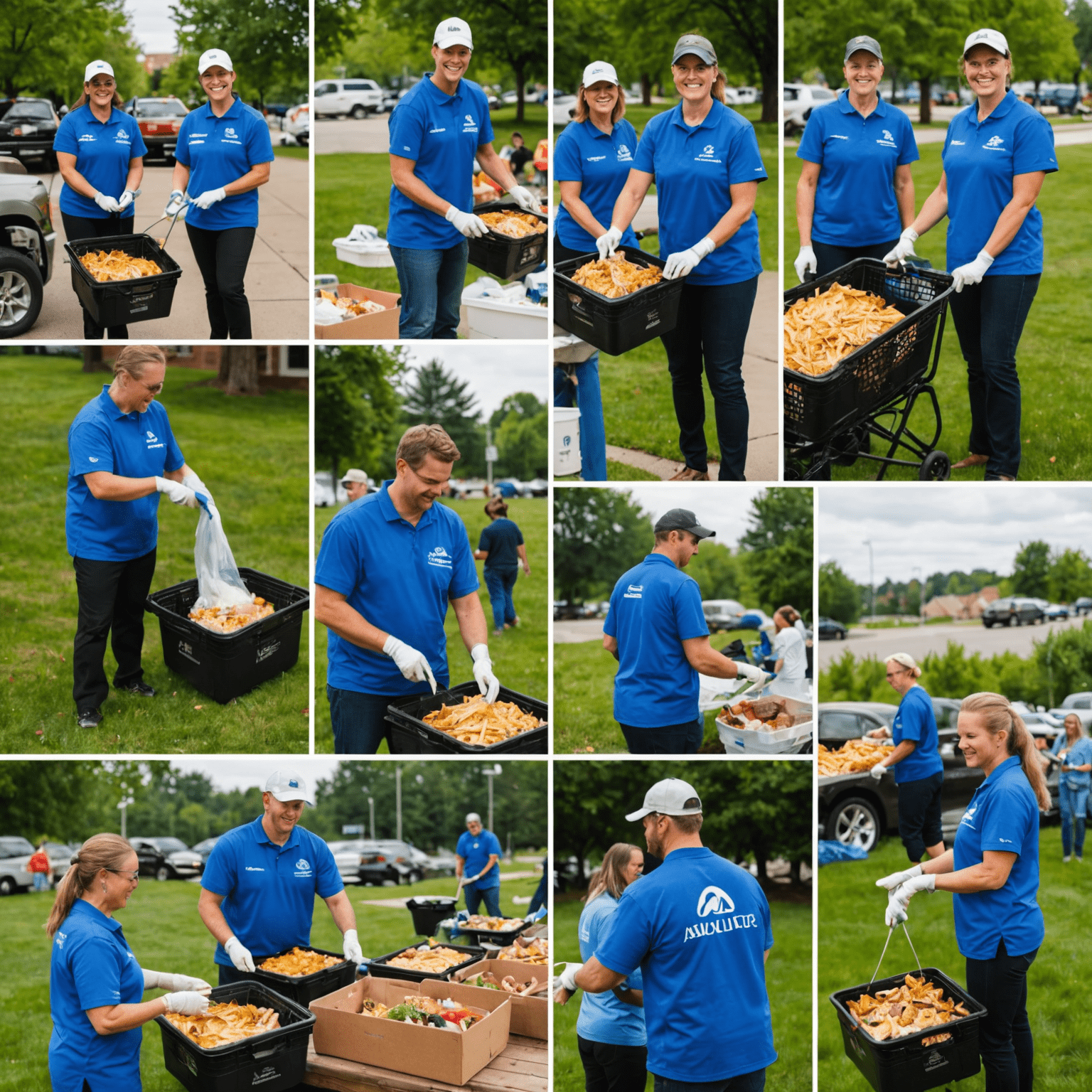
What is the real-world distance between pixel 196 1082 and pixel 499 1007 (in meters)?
1.29

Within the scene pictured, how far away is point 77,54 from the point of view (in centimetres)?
622

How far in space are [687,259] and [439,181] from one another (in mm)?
1363

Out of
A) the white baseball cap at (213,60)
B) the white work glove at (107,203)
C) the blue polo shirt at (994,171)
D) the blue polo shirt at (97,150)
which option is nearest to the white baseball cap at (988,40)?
the blue polo shirt at (994,171)

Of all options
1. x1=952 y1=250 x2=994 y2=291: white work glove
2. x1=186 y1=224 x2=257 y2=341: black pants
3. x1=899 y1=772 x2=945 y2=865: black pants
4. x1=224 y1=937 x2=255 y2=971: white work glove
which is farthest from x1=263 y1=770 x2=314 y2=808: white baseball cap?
x1=952 y1=250 x2=994 y2=291: white work glove

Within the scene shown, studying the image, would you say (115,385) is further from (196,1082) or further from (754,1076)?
(754,1076)

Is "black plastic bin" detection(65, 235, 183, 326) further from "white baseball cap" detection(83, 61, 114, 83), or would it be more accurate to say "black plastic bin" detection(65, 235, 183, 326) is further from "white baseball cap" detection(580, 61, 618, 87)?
"white baseball cap" detection(580, 61, 618, 87)

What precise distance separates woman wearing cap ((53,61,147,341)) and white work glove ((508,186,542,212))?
2175mm

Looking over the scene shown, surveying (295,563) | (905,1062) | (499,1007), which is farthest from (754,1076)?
(295,563)

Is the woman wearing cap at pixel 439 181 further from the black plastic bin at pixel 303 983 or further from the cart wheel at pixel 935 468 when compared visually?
the black plastic bin at pixel 303 983

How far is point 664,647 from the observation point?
5.10m

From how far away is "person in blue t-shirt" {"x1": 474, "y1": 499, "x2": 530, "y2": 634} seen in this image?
27.8ft

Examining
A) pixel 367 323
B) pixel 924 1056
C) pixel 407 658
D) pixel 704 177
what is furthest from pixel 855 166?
pixel 924 1056

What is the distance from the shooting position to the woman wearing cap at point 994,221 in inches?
208

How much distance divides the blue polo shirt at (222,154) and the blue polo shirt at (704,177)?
86.8 inches
